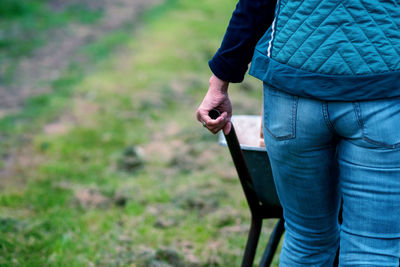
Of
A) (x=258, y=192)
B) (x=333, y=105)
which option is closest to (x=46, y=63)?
(x=258, y=192)

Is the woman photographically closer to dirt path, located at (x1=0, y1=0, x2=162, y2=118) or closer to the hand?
the hand

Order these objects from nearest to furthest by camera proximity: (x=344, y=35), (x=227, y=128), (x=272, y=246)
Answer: (x=344, y=35) < (x=227, y=128) < (x=272, y=246)

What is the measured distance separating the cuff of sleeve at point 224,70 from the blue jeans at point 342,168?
0.14 m

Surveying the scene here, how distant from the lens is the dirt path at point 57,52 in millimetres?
5637

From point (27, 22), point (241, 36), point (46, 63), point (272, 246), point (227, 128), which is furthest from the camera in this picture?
point (27, 22)

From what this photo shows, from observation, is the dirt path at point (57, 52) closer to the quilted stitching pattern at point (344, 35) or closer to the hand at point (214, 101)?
the hand at point (214, 101)

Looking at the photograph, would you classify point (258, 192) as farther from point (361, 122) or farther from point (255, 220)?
point (361, 122)

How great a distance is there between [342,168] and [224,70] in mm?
419

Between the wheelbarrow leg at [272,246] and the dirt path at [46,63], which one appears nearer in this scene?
the wheelbarrow leg at [272,246]

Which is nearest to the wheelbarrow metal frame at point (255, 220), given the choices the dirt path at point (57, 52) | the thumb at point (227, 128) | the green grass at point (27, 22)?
the thumb at point (227, 128)

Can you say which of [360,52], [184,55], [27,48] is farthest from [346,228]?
[27,48]

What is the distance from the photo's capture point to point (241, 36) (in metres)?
1.39

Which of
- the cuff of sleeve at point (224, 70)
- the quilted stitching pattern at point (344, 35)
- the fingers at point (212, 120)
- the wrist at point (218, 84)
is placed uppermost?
the quilted stitching pattern at point (344, 35)

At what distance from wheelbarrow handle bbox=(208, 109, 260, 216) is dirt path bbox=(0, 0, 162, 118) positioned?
370cm
